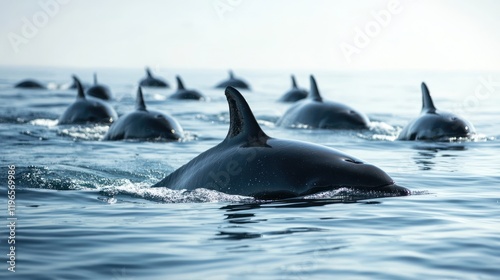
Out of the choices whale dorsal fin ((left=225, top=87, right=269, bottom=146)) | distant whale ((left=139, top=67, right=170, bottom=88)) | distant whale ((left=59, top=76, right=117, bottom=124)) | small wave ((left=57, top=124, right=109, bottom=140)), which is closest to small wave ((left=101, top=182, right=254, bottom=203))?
whale dorsal fin ((left=225, top=87, right=269, bottom=146))

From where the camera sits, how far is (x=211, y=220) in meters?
10.5

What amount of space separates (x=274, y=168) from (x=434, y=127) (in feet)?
38.3

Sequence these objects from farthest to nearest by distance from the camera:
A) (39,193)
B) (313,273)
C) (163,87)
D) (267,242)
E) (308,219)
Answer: (163,87) < (39,193) < (308,219) < (267,242) < (313,273)

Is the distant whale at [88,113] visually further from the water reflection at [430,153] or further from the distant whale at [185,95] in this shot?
the distant whale at [185,95]

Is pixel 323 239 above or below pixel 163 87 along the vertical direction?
below

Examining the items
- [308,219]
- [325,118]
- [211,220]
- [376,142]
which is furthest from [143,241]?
[325,118]

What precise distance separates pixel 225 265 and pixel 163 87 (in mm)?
62164

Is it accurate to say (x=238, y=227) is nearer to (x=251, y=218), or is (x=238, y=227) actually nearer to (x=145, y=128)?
(x=251, y=218)

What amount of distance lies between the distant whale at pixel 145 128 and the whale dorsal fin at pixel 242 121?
10.7 metres

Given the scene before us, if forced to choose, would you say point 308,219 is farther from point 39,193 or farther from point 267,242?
point 39,193

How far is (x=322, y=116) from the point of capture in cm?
2733

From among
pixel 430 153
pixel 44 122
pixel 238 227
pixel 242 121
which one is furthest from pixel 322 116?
pixel 238 227

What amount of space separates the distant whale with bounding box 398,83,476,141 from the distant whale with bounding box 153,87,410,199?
10338 millimetres

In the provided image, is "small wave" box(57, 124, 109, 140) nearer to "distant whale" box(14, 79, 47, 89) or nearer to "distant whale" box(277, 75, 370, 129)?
"distant whale" box(277, 75, 370, 129)
